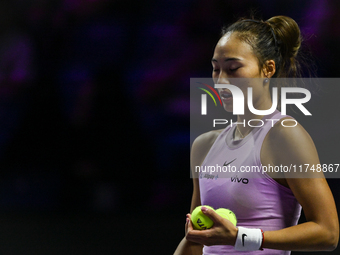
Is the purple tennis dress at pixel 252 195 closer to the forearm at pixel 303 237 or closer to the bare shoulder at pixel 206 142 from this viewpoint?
the forearm at pixel 303 237

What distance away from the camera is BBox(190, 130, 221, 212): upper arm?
52.2 inches

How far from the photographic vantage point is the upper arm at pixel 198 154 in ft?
4.35

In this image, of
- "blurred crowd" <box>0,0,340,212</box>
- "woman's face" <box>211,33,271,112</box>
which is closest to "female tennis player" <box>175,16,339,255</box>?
"woman's face" <box>211,33,271,112</box>

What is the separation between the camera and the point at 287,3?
9.27 feet

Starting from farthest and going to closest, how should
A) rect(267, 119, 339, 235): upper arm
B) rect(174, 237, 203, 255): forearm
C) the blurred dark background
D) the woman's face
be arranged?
the blurred dark background
rect(174, 237, 203, 255): forearm
the woman's face
rect(267, 119, 339, 235): upper arm

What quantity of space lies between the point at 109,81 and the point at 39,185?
47.8 inches

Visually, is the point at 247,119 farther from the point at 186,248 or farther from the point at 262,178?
the point at 186,248

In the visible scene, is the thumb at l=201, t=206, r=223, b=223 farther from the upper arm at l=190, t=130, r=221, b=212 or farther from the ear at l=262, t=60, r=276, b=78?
the ear at l=262, t=60, r=276, b=78

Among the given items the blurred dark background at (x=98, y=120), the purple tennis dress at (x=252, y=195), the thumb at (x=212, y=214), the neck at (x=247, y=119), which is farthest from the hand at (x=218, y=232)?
the blurred dark background at (x=98, y=120)

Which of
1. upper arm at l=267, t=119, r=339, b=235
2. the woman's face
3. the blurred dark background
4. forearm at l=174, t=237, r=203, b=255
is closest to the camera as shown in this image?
upper arm at l=267, t=119, r=339, b=235

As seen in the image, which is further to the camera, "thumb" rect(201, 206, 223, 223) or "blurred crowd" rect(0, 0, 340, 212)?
"blurred crowd" rect(0, 0, 340, 212)

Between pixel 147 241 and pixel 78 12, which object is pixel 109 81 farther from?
pixel 147 241

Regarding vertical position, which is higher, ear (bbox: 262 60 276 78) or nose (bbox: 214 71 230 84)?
ear (bbox: 262 60 276 78)

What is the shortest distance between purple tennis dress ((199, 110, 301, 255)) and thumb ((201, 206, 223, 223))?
0.13 metres
